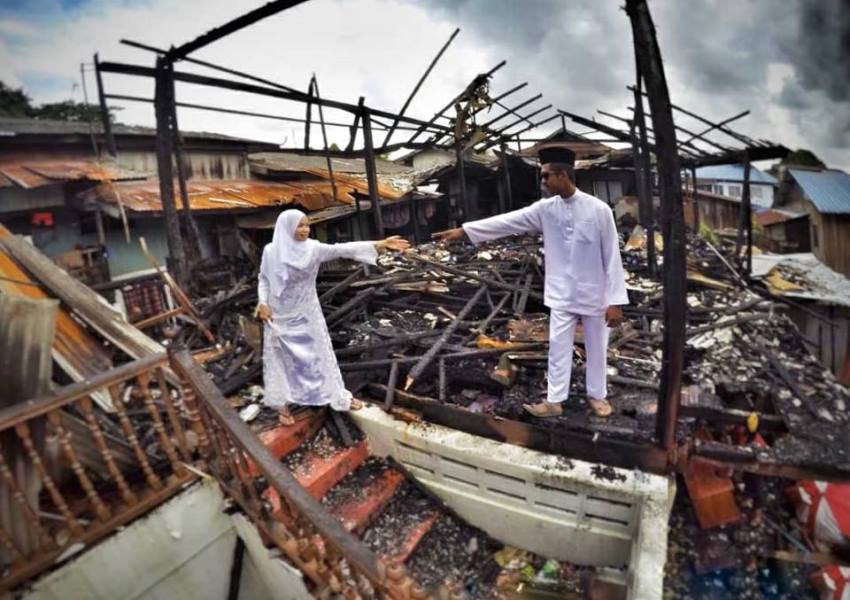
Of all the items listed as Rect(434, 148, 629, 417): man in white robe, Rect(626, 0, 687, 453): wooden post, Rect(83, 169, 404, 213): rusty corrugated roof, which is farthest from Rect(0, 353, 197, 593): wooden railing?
Rect(83, 169, 404, 213): rusty corrugated roof

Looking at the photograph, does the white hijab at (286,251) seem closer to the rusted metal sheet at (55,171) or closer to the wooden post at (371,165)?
the wooden post at (371,165)

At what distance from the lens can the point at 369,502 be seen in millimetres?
3838

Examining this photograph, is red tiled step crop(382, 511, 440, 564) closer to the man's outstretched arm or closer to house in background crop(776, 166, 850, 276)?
the man's outstretched arm

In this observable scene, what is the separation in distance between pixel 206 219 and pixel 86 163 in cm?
277

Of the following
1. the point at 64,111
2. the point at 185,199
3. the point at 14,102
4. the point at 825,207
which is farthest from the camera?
the point at 825,207

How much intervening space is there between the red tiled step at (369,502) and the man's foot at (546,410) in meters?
1.39

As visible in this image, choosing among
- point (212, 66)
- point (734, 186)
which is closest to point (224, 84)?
point (212, 66)

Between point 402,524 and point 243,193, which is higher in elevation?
point 243,193

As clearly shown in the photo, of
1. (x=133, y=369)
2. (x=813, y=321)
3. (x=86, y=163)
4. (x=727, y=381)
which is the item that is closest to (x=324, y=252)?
(x=133, y=369)

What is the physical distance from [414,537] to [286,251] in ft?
8.84

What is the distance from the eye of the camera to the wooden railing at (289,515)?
207 cm

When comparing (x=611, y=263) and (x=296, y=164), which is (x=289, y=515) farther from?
(x=296, y=164)

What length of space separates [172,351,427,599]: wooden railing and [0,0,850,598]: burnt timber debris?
14mm

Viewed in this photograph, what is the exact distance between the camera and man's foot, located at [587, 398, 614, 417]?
3.79m
